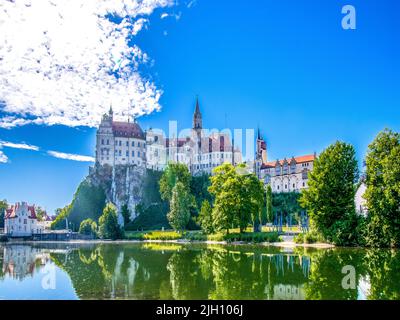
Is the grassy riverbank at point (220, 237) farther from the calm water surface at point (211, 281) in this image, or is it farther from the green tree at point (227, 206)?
the calm water surface at point (211, 281)

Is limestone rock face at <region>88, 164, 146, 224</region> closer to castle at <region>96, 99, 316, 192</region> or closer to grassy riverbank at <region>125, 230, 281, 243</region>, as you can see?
castle at <region>96, 99, 316, 192</region>

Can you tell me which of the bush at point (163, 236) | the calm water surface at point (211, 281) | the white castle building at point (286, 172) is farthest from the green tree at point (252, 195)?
the white castle building at point (286, 172)

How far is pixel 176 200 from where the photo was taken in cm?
5722

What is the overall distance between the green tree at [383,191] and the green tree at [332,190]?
98.1 inches

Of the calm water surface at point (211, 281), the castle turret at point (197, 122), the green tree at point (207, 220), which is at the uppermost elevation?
the castle turret at point (197, 122)

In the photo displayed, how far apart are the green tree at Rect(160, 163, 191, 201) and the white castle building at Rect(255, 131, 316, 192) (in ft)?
69.9

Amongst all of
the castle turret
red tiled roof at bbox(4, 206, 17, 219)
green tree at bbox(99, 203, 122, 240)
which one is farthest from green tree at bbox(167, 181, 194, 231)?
the castle turret

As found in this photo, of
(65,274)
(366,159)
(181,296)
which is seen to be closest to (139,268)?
(65,274)

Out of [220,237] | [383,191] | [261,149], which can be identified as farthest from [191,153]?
[383,191]

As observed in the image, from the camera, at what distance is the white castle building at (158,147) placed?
85.8 meters

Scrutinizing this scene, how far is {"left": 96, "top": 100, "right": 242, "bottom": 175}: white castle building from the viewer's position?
3378 inches

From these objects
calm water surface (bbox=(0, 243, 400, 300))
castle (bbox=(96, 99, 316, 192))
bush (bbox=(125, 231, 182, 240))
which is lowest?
bush (bbox=(125, 231, 182, 240))

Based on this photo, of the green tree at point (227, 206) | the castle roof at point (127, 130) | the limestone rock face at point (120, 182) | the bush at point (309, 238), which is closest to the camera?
the bush at point (309, 238)

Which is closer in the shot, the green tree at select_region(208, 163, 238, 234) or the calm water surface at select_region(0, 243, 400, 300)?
the calm water surface at select_region(0, 243, 400, 300)
